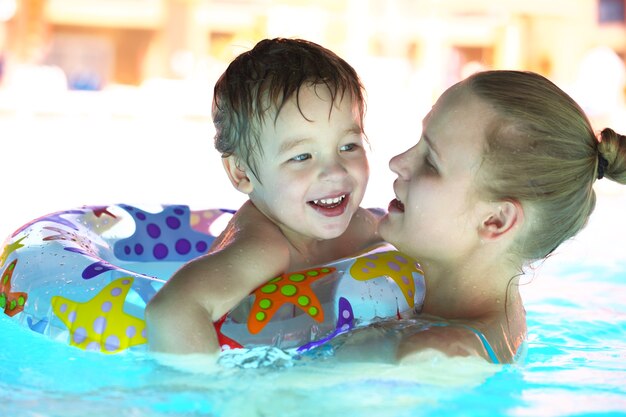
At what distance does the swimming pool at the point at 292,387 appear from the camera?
2.16 m

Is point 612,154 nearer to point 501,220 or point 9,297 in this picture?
point 501,220

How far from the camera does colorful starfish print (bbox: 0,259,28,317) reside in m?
2.67

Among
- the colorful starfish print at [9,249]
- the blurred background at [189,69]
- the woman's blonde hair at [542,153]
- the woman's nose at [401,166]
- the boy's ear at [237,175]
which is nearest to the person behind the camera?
the woman's blonde hair at [542,153]

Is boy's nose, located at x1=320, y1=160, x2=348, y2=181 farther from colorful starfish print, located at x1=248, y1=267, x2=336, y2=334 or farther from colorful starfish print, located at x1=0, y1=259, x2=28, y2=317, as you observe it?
colorful starfish print, located at x1=0, y1=259, x2=28, y2=317

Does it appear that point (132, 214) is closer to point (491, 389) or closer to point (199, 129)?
point (491, 389)

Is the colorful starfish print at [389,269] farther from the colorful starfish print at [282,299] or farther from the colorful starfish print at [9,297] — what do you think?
the colorful starfish print at [9,297]

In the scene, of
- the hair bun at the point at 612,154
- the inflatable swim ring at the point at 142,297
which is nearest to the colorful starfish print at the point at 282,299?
the inflatable swim ring at the point at 142,297

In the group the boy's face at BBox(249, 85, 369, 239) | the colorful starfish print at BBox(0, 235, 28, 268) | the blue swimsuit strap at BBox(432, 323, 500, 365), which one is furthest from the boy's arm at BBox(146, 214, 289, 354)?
the colorful starfish print at BBox(0, 235, 28, 268)

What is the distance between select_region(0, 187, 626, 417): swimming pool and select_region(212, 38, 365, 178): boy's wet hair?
2.42 feet

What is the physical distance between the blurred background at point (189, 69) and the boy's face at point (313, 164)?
359cm

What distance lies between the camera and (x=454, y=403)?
7.41 ft

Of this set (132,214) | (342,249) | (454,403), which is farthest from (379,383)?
(132,214)

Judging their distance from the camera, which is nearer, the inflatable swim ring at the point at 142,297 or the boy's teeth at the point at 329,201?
the inflatable swim ring at the point at 142,297

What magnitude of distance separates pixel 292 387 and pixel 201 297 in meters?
0.33
